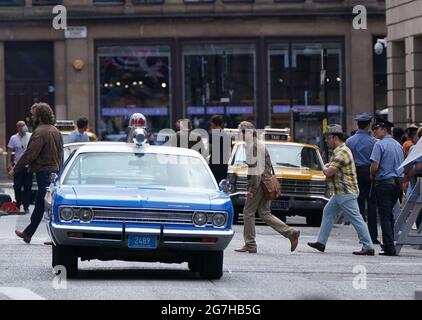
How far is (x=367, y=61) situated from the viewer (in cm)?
4772

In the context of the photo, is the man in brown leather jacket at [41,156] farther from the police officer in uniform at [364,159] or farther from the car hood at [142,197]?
the police officer in uniform at [364,159]

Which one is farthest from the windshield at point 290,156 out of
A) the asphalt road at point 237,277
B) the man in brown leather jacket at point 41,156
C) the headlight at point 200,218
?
the headlight at point 200,218

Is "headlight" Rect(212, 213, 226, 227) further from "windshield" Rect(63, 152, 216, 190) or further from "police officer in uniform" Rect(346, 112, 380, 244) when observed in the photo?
"police officer in uniform" Rect(346, 112, 380, 244)

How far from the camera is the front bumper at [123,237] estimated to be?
1341 cm

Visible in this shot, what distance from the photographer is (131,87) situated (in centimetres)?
4831

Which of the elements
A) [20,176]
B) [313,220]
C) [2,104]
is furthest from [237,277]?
[2,104]

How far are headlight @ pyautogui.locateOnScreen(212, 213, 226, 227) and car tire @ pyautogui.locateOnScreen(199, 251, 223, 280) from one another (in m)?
0.33

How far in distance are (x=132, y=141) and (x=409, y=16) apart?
19.9 metres

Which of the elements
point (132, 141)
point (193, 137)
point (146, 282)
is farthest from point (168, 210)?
point (193, 137)

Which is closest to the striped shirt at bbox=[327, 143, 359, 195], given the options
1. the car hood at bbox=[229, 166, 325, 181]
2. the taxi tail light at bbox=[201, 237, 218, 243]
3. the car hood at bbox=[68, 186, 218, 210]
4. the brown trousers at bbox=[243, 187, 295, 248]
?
the brown trousers at bbox=[243, 187, 295, 248]

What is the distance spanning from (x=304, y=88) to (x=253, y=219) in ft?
96.7

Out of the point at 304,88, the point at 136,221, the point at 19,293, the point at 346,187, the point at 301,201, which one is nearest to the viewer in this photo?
the point at 19,293

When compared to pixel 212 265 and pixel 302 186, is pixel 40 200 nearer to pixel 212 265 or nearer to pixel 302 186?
pixel 212 265

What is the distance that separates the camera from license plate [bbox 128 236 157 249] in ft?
44.0
